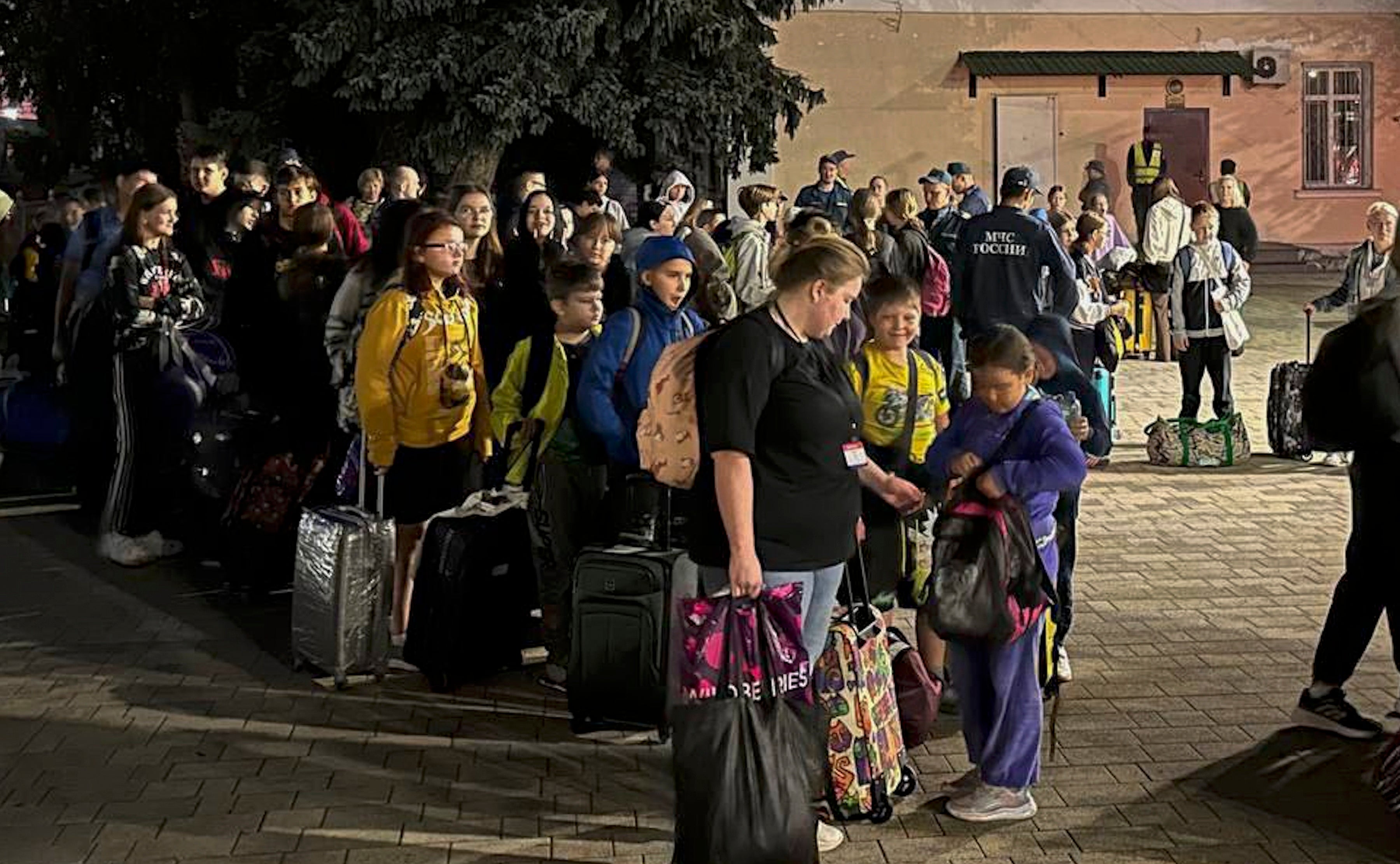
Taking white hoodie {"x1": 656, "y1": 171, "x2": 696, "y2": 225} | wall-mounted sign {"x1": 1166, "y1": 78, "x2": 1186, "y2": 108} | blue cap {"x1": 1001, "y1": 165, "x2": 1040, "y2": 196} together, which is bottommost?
blue cap {"x1": 1001, "y1": 165, "x2": 1040, "y2": 196}

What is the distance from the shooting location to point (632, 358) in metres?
7.51

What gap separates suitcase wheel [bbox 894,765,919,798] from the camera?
644cm

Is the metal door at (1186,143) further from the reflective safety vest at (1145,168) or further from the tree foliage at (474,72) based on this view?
the tree foliage at (474,72)

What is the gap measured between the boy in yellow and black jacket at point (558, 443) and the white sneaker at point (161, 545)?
10.8 feet

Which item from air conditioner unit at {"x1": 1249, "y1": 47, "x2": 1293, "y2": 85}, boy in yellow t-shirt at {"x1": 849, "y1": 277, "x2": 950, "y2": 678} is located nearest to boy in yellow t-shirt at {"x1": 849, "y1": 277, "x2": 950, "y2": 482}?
boy in yellow t-shirt at {"x1": 849, "y1": 277, "x2": 950, "y2": 678}

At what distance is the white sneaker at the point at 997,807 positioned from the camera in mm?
6234

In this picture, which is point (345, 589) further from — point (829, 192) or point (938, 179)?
point (829, 192)

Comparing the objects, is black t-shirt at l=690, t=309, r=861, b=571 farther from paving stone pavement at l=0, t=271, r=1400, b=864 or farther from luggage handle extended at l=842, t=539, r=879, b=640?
A: paving stone pavement at l=0, t=271, r=1400, b=864

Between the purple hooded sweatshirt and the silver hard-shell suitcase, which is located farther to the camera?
the silver hard-shell suitcase

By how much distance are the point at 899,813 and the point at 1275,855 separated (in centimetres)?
117

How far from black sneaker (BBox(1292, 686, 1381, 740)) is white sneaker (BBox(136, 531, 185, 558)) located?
20.0 feet

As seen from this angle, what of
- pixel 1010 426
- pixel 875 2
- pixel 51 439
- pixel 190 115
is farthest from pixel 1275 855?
pixel 875 2

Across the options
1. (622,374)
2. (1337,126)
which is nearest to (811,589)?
(622,374)

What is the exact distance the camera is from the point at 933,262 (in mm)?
12891
